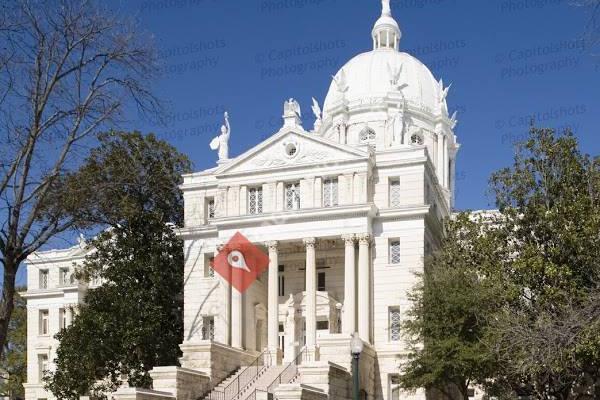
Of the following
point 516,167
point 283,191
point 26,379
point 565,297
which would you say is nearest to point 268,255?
point 283,191

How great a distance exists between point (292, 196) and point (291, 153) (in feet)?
7.39

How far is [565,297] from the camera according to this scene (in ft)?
104

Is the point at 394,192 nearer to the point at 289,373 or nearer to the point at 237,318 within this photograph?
the point at 237,318

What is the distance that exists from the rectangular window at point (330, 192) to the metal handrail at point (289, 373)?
24.7ft

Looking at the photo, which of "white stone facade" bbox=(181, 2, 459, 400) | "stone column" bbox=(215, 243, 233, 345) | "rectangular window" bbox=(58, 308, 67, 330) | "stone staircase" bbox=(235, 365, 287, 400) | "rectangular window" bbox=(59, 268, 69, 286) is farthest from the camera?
"rectangular window" bbox=(58, 308, 67, 330)

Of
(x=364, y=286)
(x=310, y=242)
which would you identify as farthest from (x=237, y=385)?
(x=310, y=242)

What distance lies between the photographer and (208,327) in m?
46.9

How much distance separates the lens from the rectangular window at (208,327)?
46625 mm

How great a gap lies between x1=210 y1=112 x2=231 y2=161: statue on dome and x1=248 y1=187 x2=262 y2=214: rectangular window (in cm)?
282

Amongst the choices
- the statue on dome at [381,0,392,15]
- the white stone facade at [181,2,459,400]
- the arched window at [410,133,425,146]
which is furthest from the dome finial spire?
the white stone facade at [181,2,459,400]

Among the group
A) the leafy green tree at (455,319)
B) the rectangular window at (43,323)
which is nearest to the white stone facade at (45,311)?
the rectangular window at (43,323)

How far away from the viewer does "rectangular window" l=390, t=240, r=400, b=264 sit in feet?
141

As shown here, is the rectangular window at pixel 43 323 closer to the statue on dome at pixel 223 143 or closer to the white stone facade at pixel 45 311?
the white stone facade at pixel 45 311

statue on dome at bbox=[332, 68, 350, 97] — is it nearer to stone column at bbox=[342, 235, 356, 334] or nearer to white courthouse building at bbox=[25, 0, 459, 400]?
white courthouse building at bbox=[25, 0, 459, 400]
